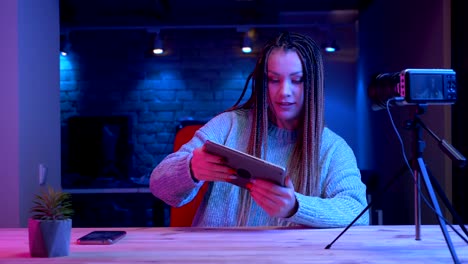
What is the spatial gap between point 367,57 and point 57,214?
14.7 ft

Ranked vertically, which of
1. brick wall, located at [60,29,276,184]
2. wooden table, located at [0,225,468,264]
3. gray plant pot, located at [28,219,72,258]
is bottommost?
wooden table, located at [0,225,468,264]

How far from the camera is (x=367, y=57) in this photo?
17.0 feet

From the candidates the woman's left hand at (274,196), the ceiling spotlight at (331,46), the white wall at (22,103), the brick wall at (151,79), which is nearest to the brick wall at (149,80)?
the brick wall at (151,79)

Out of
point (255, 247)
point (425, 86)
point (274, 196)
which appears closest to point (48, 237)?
point (255, 247)

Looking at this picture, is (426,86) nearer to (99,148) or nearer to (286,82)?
(286,82)

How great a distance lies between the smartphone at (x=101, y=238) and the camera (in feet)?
3.95

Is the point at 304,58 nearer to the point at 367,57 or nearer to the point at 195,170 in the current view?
the point at 195,170

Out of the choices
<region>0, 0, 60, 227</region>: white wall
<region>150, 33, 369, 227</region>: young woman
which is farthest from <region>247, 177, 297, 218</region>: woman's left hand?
<region>0, 0, 60, 227</region>: white wall

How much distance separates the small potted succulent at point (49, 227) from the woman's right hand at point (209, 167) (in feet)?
1.38

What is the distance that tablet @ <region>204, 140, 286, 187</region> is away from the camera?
48.2 inches

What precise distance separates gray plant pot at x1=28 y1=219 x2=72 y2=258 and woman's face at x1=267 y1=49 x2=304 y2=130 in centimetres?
87

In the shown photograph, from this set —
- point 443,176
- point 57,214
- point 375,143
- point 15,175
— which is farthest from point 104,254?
point 375,143

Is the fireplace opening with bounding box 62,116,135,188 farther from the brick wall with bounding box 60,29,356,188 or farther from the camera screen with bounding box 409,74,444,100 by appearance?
the camera screen with bounding box 409,74,444,100

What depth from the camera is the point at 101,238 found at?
1227 mm
